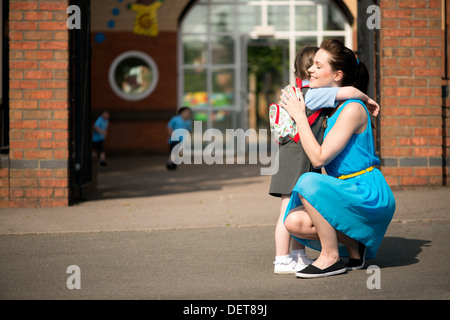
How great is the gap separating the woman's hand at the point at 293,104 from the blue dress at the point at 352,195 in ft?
0.77

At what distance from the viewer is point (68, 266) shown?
205 inches

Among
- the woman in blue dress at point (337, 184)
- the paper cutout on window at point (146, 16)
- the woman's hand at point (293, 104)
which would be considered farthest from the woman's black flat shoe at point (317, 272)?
the paper cutout on window at point (146, 16)

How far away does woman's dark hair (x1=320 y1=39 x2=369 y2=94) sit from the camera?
15.3ft

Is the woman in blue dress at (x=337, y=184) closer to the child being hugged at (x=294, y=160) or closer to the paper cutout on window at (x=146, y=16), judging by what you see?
the child being hugged at (x=294, y=160)

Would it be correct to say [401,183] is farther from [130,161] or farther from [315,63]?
[130,161]

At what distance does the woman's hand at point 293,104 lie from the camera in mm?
4613

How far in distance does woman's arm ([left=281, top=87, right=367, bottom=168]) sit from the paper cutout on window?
15.2m

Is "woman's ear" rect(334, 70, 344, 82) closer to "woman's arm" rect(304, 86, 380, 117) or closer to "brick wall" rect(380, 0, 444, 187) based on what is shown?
"woman's arm" rect(304, 86, 380, 117)

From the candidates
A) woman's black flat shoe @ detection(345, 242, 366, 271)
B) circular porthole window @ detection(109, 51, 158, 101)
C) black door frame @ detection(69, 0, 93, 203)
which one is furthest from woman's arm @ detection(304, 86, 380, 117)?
circular porthole window @ detection(109, 51, 158, 101)

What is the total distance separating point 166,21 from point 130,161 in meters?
4.37

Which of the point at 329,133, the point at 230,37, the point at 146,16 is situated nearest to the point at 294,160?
the point at 329,133

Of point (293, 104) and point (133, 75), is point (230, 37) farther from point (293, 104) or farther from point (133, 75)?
point (293, 104)

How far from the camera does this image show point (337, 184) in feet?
15.1

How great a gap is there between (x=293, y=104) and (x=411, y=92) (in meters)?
4.69
